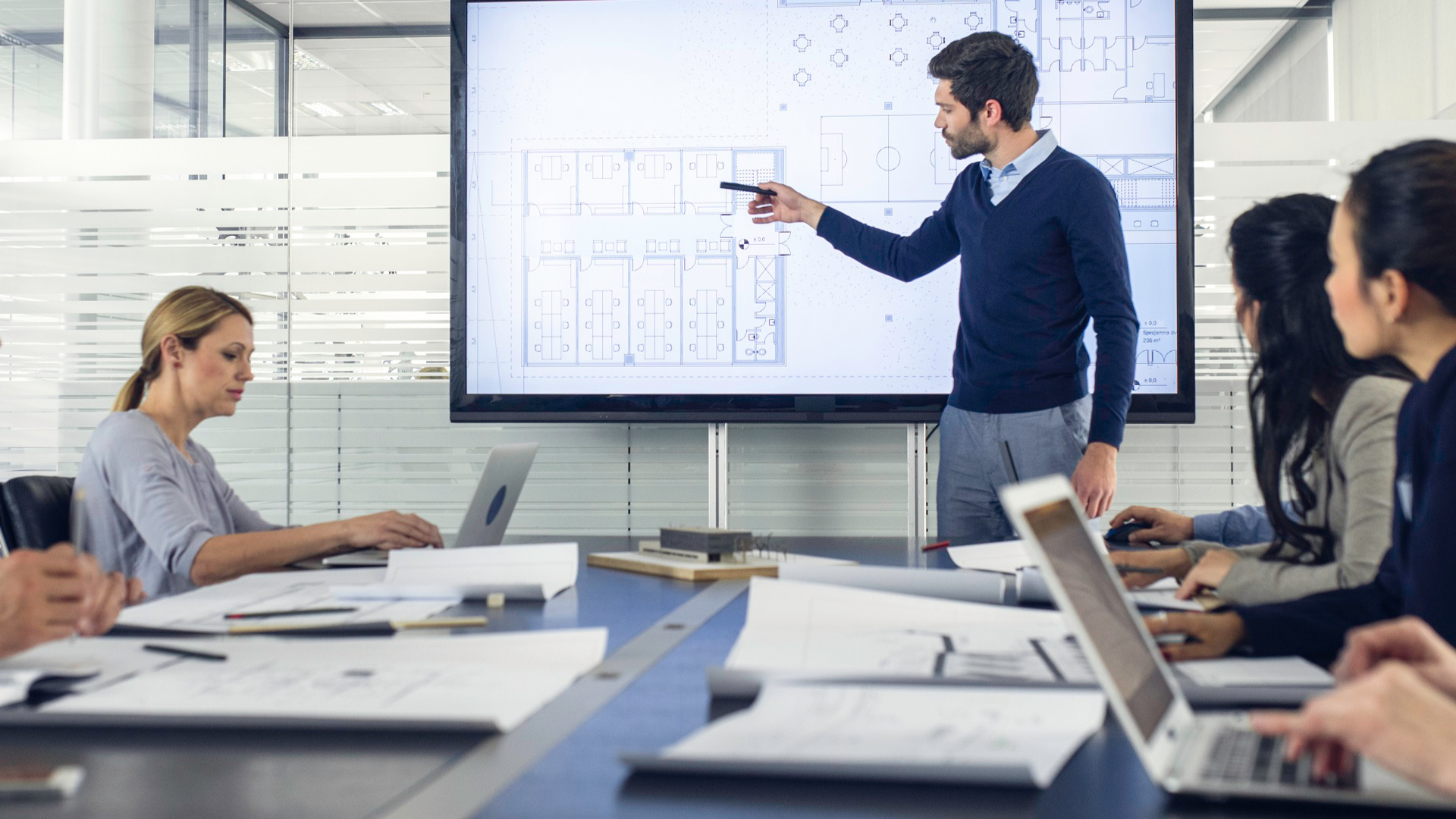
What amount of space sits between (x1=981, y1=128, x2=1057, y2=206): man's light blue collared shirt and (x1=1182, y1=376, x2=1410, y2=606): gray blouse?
1.51 meters

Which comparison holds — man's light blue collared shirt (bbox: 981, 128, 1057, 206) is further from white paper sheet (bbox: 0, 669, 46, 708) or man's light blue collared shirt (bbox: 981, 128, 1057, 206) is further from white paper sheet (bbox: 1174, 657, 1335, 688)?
white paper sheet (bbox: 0, 669, 46, 708)

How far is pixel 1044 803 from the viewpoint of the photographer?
0.67 m

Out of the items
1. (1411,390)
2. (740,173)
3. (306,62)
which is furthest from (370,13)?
(1411,390)

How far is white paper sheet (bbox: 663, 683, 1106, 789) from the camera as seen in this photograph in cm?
70

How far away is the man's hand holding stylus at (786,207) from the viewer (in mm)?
3311

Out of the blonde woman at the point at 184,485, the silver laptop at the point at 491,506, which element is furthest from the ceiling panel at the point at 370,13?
the silver laptop at the point at 491,506

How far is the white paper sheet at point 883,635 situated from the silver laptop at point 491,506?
2.13 ft

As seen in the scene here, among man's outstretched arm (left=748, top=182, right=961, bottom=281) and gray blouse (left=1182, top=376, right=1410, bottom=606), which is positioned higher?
man's outstretched arm (left=748, top=182, right=961, bottom=281)

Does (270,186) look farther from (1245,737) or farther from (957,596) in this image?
(1245,737)

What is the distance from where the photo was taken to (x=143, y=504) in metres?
1.95

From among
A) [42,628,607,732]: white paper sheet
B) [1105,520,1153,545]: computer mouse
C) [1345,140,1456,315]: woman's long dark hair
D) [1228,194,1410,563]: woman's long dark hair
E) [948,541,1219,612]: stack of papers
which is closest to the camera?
[42,628,607,732]: white paper sheet

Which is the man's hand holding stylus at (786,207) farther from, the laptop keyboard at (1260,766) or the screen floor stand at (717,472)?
the laptop keyboard at (1260,766)

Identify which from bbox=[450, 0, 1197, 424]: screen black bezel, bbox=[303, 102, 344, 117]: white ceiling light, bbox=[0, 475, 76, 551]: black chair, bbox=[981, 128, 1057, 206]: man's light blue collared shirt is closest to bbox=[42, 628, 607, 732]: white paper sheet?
bbox=[0, 475, 76, 551]: black chair

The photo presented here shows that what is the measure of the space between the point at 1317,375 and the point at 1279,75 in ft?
7.97
